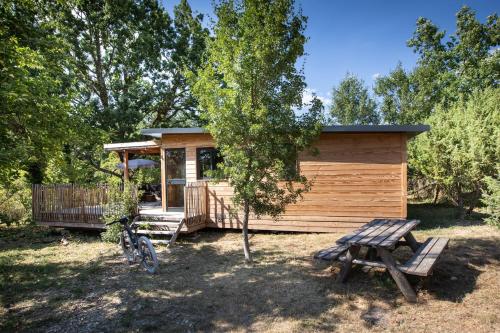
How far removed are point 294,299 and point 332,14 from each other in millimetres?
9192

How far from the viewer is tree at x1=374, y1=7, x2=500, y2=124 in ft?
70.8

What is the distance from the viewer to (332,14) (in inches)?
399

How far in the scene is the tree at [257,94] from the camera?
5820 millimetres

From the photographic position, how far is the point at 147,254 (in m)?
6.34

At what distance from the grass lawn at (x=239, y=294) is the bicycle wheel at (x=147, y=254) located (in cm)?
19

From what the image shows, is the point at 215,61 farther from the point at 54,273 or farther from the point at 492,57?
the point at 492,57

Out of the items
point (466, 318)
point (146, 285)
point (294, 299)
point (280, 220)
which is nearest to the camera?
point (466, 318)

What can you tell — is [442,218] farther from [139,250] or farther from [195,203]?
[139,250]

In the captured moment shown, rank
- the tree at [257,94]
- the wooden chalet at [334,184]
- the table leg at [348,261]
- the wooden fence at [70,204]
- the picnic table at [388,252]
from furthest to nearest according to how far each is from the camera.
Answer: the wooden fence at [70,204] → the wooden chalet at [334,184] → the tree at [257,94] → the table leg at [348,261] → the picnic table at [388,252]

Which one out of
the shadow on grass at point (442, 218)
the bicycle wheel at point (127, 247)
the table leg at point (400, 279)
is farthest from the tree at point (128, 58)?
the table leg at point (400, 279)

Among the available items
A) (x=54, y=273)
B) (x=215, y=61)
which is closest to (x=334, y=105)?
(x=215, y=61)

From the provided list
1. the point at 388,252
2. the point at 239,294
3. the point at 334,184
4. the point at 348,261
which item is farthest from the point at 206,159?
the point at 388,252

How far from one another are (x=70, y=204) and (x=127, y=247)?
4193mm

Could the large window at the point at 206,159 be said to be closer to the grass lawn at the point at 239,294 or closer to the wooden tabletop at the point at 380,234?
the grass lawn at the point at 239,294
